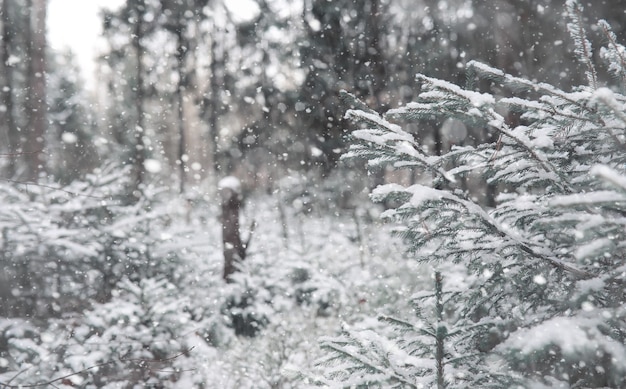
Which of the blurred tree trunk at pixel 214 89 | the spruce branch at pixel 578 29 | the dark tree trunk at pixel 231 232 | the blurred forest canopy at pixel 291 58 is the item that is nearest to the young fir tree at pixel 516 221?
the spruce branch at pixel 578 29

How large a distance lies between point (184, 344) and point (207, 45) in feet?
25.0

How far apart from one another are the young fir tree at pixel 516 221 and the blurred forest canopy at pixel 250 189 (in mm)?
29

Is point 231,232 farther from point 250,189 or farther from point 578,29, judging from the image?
point 578,29

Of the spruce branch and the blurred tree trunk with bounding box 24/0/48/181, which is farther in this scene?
the blurred tree trunk with bounding box 24/0/48/181

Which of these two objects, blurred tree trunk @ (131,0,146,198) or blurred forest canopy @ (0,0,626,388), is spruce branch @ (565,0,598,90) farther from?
blurred tree trunk @ (131,0,146,198)

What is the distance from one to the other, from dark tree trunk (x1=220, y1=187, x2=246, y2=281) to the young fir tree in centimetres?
662

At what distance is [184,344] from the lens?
20.9 ft

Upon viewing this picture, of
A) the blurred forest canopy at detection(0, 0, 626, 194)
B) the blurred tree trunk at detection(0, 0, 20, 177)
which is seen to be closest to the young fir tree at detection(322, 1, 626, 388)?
the blurred forest canopy at detection(0, 0, 626, 194)

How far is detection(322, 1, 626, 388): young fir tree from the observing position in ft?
5.94

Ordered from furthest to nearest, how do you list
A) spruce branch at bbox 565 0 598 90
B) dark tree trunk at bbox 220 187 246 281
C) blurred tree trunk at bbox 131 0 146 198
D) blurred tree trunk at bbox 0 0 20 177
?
blurred tree trunk at bbox 131 0 146 198 → blurred tree trunk at bbox 0 0 20 177 → dark tree trunk at bbox 220 187 246 281 → spruce branch at bbox 565 0 598 90

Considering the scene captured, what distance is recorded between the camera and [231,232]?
976cm

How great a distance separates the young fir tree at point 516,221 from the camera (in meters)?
1.81

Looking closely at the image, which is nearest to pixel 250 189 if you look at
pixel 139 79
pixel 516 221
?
pixel 139 79

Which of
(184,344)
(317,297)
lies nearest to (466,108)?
(184,344)
